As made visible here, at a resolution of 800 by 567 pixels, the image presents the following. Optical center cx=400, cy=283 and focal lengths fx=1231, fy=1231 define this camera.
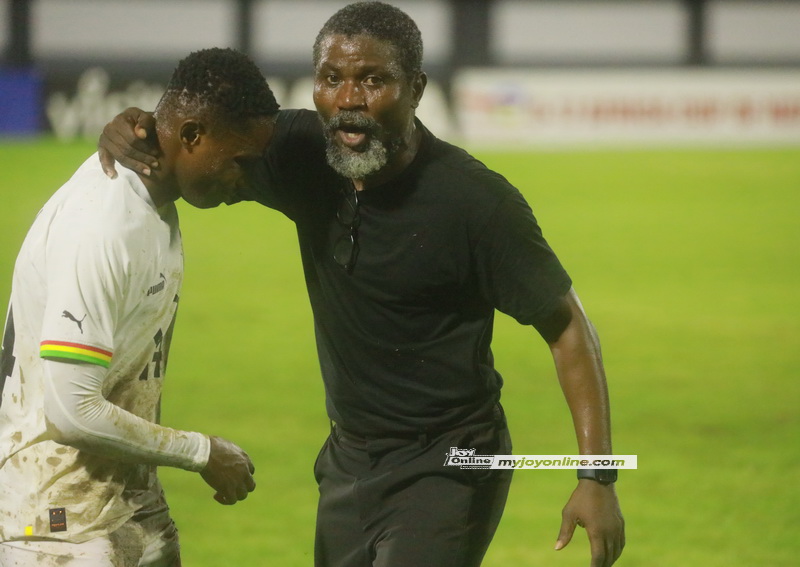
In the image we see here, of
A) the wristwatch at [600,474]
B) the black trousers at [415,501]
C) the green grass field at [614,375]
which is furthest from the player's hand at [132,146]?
the green grass field at [614,375]

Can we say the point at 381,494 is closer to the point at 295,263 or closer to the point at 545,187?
the point at 295,263

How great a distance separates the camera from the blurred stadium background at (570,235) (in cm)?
669

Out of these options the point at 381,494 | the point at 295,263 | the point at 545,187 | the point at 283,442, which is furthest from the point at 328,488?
the point at 545,187

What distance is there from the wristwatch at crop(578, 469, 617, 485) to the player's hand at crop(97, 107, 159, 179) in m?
1.48

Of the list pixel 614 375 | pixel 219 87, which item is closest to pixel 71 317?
pixel 219 87

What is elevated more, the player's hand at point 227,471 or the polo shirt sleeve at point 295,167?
the polo shirt sleeve at point 295,167

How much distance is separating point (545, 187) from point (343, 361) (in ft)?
51.0

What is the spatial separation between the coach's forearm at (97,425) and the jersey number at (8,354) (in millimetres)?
289

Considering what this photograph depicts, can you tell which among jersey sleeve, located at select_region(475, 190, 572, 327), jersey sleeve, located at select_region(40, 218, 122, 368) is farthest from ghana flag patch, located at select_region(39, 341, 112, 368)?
jersey sleeve, located at select_region(475, 190, 572, 327)

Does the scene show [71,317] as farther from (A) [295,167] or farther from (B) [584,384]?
(B) [584,384]

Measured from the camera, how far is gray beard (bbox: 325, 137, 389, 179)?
3641 mm

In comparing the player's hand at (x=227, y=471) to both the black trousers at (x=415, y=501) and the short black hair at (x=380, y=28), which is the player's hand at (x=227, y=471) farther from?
the short black hair at (x=380, y=28)

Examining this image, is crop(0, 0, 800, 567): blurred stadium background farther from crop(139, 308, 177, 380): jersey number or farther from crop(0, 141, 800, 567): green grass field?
crop(139, 308, 177, 380): jersey number

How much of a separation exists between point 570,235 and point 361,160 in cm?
1202
